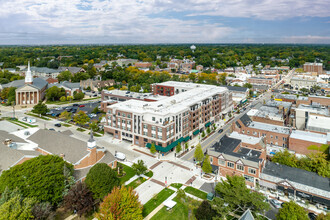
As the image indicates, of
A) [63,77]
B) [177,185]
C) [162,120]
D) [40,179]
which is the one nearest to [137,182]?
[177,185]

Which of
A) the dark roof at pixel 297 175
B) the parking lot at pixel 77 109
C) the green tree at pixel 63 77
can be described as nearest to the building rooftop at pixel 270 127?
the dark roof at pixel 297 175

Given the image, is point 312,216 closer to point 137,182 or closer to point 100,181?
point 137,182

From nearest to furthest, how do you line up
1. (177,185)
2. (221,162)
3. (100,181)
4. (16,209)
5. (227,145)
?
(16,209)
(100,181)
(177,185)
(221,162)
(227,145)

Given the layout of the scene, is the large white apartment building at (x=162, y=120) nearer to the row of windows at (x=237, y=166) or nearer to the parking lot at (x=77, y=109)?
the row of windows at (x=237, y=166)

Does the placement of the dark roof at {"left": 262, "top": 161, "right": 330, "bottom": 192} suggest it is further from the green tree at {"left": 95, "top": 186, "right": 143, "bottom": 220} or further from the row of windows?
the green tree at {"left": 95, "top": 186, "right": 143, "bottom": 220}

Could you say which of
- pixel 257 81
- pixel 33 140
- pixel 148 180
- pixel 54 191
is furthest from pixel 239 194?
pixel 257 81

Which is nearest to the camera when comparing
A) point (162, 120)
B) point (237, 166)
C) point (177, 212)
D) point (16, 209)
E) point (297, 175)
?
point (16, 209)

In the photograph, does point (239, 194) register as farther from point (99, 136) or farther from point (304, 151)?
point (99, 136)
